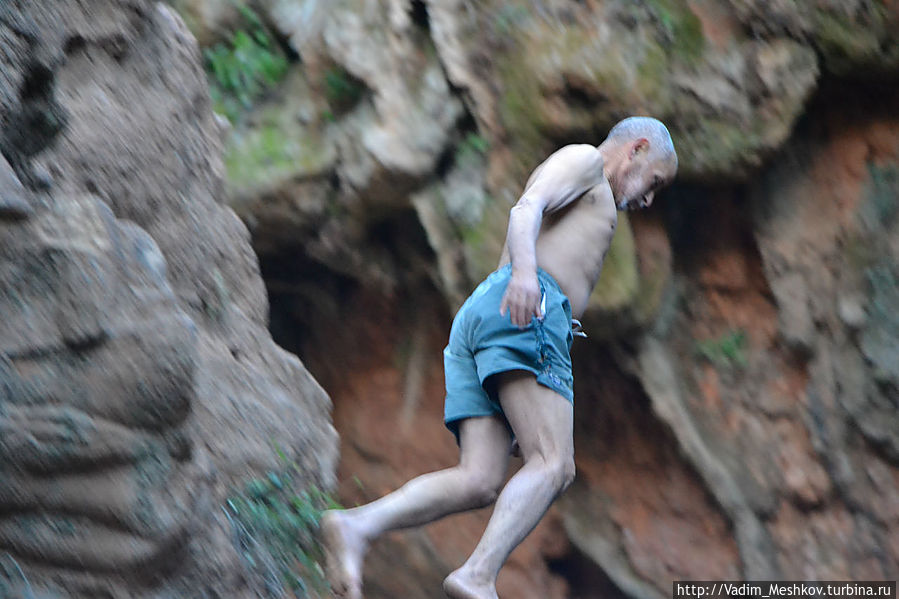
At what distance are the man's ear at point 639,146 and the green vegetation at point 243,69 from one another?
334 cm

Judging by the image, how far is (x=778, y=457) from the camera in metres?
5.84

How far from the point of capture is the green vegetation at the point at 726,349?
5957mm

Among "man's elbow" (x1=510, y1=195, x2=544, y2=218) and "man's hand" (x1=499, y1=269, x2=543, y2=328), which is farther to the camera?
"man's elbow" (x1=510, y1=195, x2=544, y2=218)

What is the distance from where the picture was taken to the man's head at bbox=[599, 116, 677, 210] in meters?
3.61

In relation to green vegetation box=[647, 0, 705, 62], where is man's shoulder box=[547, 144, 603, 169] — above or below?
Result: above

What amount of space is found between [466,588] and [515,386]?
644 mm

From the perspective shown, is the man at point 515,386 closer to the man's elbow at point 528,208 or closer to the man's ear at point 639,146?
the man's elbow at point 528,208

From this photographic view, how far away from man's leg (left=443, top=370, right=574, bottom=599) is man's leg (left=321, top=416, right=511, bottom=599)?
10cm

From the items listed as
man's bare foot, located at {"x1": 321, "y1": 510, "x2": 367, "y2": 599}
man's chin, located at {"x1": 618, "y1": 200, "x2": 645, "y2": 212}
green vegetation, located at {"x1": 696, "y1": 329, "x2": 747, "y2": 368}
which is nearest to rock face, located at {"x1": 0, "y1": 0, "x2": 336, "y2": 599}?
man's bare foot, located at {"x1": 321, "y1": 510, "x2": 367, "y2": 599}

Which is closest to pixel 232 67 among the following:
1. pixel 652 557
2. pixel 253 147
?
pixel 253 147

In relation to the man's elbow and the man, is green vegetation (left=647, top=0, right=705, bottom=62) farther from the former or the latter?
the man's elbow

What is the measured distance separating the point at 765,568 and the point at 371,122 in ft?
11.8

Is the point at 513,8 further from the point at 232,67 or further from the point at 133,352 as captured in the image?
the point at 133,352

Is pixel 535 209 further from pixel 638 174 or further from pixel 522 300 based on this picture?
pixel 638 174
